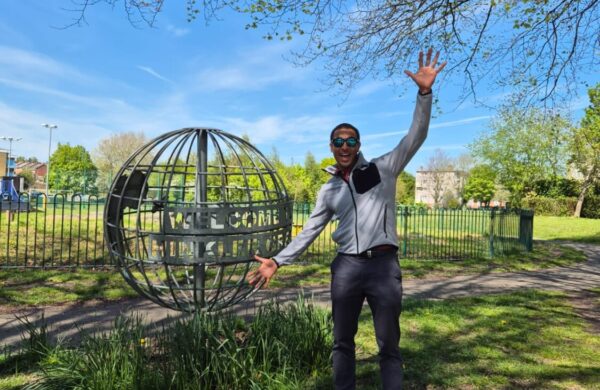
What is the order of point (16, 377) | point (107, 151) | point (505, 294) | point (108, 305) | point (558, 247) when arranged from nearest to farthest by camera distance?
point (16, 377)
point (108, 305)
point (505, 294)
point (558, 247)
point (107, 151)

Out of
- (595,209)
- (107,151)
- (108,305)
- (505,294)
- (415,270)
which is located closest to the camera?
(108,305)

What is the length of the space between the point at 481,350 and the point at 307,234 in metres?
2.71

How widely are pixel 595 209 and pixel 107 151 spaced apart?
166 ft

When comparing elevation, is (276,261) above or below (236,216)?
below

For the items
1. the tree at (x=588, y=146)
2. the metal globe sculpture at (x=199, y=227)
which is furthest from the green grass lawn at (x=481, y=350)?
the tree at (x=588, y=146)

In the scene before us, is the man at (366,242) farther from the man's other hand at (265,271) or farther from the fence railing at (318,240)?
the fence railing at (318,240)

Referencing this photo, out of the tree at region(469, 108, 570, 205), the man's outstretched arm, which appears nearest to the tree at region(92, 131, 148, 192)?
the tree at region(469, 108, 570, 205)

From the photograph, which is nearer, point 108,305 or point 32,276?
point 108,305

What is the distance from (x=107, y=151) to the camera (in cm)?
5091

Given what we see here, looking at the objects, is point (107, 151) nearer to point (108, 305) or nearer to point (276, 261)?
point (108, 305)

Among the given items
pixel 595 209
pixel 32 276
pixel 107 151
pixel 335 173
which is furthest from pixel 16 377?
pixel 107 151

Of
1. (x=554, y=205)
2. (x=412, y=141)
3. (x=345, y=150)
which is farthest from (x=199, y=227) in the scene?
(x=554, y=205)

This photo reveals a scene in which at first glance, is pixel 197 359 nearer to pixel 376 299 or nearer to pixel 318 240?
pixel 376 299

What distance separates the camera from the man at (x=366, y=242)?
2.77m
